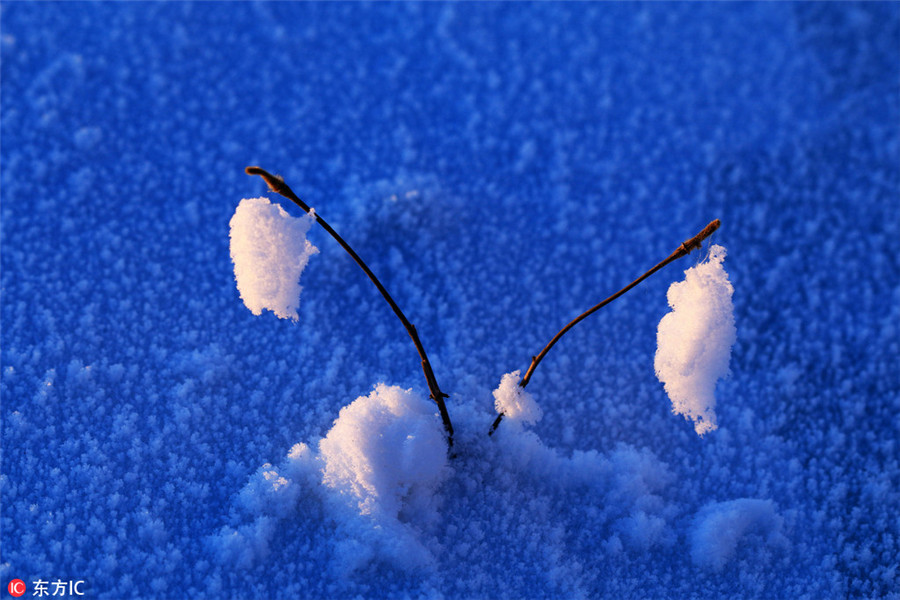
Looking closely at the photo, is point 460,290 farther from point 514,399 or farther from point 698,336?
point 698,336

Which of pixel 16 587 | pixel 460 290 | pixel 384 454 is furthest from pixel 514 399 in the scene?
pixel 16 587

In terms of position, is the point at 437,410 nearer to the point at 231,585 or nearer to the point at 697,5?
the point at 231,585

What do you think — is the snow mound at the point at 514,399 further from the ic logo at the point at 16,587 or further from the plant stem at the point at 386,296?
the ic logo at the point at 16,587

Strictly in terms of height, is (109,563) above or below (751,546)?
below

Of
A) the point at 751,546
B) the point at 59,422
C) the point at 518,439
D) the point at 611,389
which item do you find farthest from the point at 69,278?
the point at 751,546

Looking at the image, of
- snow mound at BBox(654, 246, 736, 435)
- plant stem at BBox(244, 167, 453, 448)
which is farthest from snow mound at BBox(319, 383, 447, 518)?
snow mound at BBox(654, 246, 736, 435)

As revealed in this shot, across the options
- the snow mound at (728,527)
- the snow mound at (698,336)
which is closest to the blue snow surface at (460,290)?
the snow mound at (728,527)
